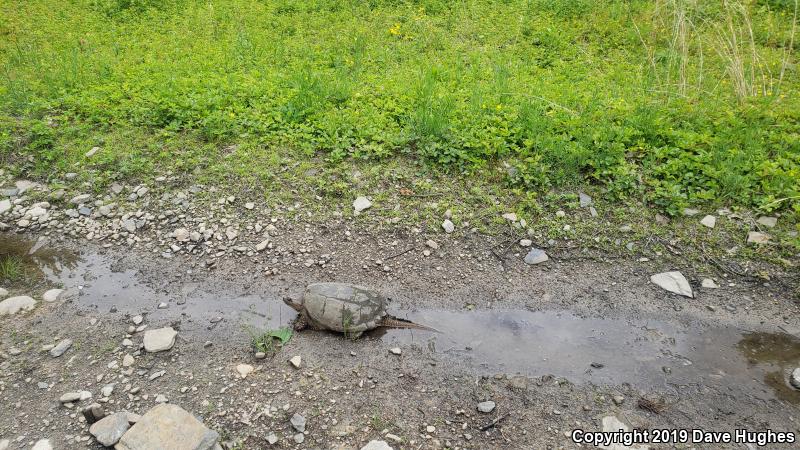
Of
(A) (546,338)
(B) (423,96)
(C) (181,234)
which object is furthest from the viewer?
(B) (423,96)

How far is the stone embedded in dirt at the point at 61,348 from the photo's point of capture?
3502mm

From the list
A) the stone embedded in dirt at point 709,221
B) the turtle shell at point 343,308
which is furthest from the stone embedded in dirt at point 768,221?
the turtle shell at point 343,308

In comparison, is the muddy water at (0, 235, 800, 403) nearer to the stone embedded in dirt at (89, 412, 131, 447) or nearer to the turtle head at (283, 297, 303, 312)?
the turtle head at (283, 297, 303, 312)

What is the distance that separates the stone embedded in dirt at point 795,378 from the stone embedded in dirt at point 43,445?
14.6 ft

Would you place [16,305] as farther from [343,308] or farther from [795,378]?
[795,378]

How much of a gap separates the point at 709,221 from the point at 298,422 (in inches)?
146

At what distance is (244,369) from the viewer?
134 inches

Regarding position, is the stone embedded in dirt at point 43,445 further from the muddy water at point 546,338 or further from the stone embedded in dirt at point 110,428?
the muddy water at point 546,338

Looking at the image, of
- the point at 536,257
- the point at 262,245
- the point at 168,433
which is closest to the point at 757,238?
→ the point at 536,257

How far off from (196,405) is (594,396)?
2408 millimetres

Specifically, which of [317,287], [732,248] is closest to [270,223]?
[317,287]

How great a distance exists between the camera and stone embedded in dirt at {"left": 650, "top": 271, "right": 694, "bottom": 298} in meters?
4.01

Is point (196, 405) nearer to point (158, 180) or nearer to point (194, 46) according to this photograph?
point (158, 180)

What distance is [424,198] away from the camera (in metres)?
4.85
